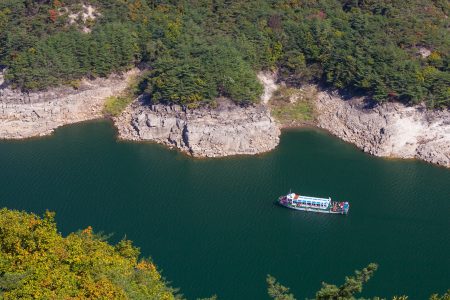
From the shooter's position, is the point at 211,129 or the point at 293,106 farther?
the point at 293,106

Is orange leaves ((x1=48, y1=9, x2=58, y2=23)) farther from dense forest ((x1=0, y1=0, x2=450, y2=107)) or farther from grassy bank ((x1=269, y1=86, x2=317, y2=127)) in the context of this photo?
grassy bank ((x1=269, y1=86, x2=317, y2=127))

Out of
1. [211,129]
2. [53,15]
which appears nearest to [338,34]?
[211,129]

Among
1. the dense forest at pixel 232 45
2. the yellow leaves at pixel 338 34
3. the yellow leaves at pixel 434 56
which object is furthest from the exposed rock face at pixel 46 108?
the yellow leaves at pixel 434 56

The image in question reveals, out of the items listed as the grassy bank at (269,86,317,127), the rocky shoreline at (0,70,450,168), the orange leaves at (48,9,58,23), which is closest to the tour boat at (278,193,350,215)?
the rocky shoreline at (0,70,450,168)

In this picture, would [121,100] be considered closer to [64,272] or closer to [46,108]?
[46,108]

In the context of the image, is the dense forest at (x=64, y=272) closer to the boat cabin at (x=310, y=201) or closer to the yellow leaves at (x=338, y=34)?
the boat cabin at (x=310, y=201)

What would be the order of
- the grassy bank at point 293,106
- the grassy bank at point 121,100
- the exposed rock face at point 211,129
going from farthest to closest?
1. the grassy bank at point 121,100
2. the grassy bank at point 293,106
3. the exposed rock face at point 211,129
